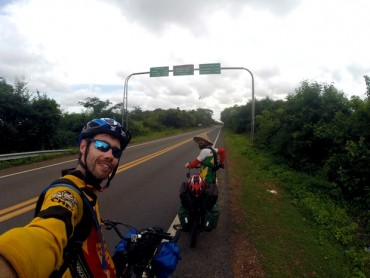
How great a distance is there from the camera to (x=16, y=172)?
1122cm

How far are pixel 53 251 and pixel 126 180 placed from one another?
8767mm

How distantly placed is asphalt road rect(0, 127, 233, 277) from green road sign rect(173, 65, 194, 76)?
11.5 meters

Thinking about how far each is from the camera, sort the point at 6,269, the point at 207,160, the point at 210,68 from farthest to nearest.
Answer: the point at 210,68, the point at 207,160, the point at 6,269

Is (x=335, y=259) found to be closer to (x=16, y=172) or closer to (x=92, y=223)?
(x=92, y=223)

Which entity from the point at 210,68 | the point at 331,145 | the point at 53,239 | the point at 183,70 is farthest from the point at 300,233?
the point at 183,70

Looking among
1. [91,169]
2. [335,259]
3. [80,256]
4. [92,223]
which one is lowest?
[335,259]

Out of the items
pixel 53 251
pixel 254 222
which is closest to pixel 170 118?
pixel 254 222

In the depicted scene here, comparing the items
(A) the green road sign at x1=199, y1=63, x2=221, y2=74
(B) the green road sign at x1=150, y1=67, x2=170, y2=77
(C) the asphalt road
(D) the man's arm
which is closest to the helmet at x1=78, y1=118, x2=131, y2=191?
(D) the man's arm

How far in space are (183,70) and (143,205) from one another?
662 inches

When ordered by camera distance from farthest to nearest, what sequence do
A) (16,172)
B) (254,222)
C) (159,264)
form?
1. (16,172)
2. (254,222)
3. (159,264)

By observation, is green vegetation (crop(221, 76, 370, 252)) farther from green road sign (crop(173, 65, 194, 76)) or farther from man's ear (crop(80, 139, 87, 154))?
green road sign (crop(173, 65, 194, 76))

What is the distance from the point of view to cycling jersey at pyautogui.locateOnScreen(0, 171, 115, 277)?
111cm

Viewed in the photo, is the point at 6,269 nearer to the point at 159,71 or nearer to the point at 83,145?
the point at 83,145

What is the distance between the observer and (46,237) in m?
1.29
